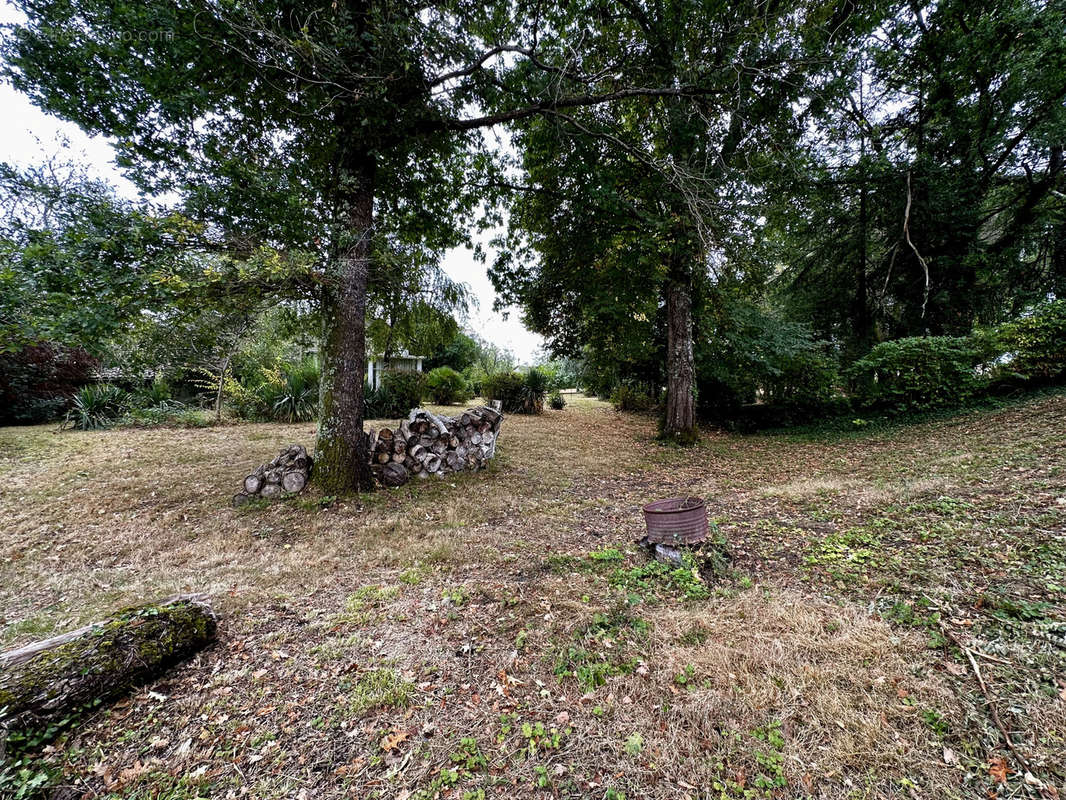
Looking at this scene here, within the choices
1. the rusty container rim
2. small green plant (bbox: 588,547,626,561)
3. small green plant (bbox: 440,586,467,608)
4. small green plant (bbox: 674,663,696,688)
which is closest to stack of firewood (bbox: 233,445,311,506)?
small green plant (bbox: 440,586,467,608)

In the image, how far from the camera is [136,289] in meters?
3.65

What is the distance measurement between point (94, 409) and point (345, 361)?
29.0ft

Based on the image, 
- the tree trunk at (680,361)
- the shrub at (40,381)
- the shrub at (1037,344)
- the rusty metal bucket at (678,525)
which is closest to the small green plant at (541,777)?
the rusty metal bucket at (678,525)

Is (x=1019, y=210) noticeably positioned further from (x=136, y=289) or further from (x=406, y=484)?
(x=136, y=289)

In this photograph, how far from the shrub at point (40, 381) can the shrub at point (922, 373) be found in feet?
60.7

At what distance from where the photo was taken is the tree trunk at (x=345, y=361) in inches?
194

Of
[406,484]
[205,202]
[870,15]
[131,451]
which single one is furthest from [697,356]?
[131,451]

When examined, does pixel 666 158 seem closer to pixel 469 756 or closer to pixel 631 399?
pixel 469 756

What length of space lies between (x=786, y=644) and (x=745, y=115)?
6.94 meters

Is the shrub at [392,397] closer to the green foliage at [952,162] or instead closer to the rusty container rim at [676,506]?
the rusty container rim at [676,506]

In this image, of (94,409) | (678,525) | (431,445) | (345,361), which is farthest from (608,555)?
(94,409)

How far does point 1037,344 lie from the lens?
7098mm

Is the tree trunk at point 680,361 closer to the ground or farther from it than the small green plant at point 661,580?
farther from it

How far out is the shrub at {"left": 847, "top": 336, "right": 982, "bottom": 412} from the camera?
7.71m
